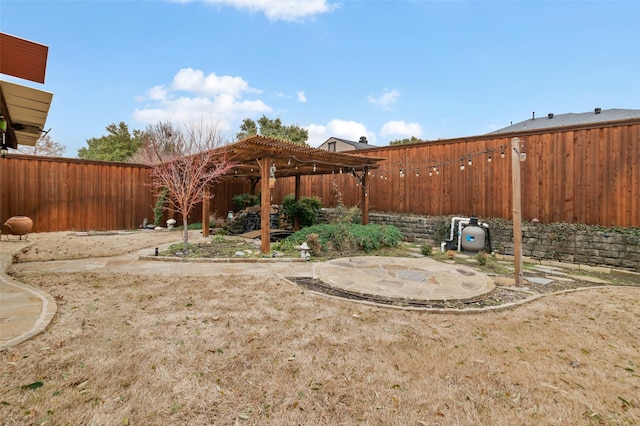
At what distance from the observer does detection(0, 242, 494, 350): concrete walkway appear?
2.81m

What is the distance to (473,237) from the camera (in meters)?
6.80

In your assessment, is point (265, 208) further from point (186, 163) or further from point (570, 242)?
point (570, 242)

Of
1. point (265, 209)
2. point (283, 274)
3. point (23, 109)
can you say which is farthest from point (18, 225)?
point (283, 274)

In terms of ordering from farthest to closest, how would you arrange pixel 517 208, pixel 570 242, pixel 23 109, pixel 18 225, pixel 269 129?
pixel 269 129 → pixel 18 225 → pixel 570 242 → pixel 517 208 → pixel 23 109

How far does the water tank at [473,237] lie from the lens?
6770 mm

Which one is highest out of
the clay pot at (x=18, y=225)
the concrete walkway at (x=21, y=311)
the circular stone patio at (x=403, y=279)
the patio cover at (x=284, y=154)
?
the patio cover at (x=284, y=154)

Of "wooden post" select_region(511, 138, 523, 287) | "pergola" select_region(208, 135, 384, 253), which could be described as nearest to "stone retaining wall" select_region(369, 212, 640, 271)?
"wooden post" select_region(511, 138, 523, 287)

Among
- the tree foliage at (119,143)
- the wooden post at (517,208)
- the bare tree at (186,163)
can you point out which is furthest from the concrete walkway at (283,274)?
the tree foliage at (119,143)

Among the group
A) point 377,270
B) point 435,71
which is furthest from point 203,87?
point 377,270

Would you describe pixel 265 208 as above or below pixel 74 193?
below

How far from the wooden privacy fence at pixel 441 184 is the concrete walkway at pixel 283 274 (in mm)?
3102

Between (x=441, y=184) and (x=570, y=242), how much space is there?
327 centimetres

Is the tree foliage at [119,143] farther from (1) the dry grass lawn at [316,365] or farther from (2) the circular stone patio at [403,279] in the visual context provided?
(2) the circular stone patio at [403,279]

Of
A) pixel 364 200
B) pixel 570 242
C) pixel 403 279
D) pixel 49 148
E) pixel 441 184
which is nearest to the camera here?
pixel 403 279
